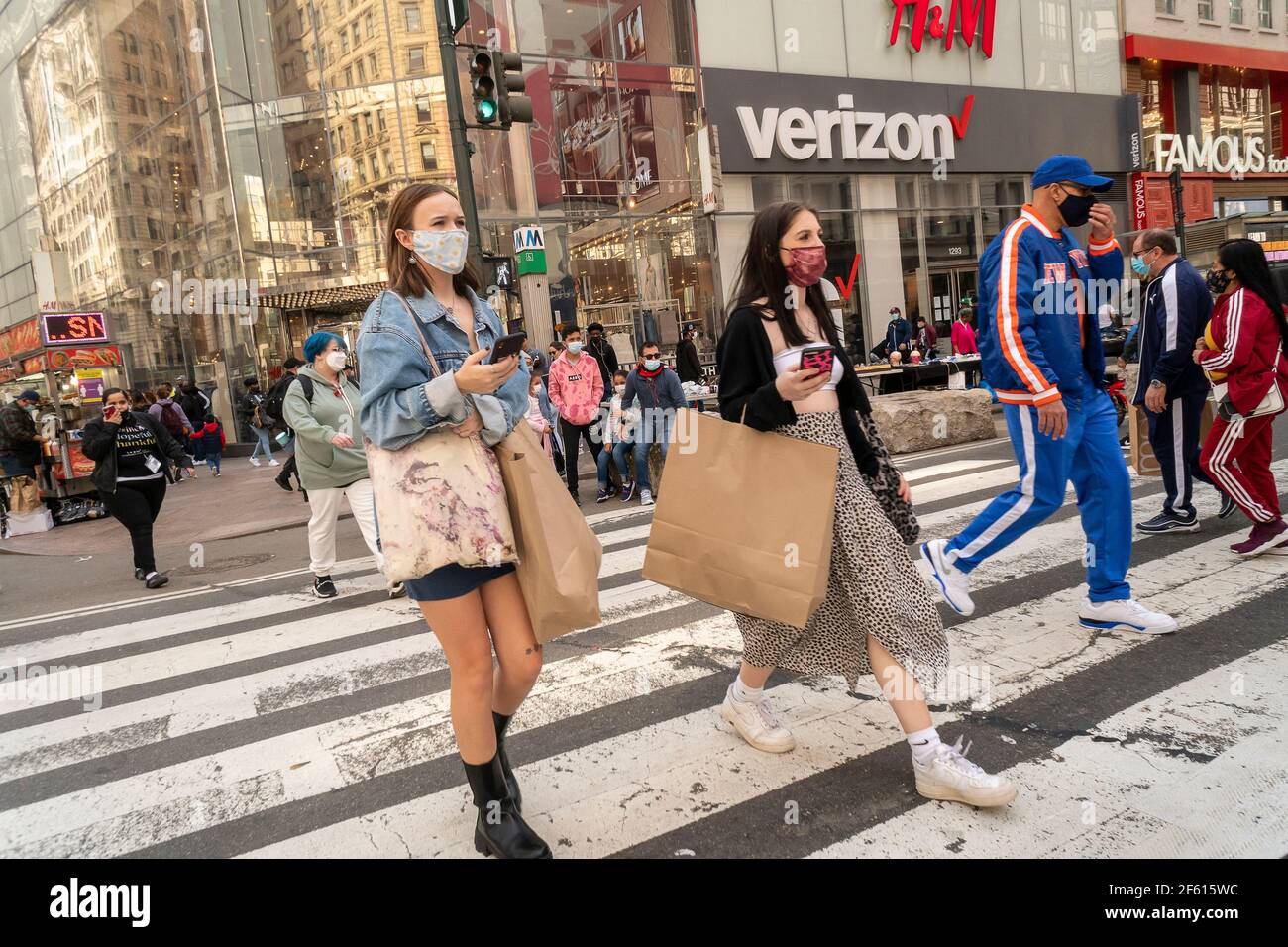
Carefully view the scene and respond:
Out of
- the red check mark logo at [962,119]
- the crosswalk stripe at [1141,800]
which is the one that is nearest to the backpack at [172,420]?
the crosswalk stripe at [1141,800]

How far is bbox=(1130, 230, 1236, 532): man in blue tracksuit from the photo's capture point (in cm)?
584

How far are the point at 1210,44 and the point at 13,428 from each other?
34.6 meters

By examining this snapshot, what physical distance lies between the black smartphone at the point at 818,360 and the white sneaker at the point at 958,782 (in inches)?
50.7

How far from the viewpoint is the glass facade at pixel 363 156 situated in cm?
2003

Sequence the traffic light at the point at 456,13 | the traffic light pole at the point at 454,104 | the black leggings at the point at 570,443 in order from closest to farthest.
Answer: the traffic light at the point at 456,13, the traffic light pole at the point at 454,104, the black leggings at the point at 570,443

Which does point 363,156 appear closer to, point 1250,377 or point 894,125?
point 894,125

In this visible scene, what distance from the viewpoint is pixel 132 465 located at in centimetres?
784

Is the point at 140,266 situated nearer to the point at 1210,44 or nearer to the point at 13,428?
the point at 13,428

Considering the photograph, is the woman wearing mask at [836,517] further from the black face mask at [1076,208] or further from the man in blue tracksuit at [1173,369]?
the man in blue tracksuit at [1173,369]

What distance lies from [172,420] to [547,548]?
17.6 metres

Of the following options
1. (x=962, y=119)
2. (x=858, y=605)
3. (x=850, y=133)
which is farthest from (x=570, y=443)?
(x=962, y=119)
